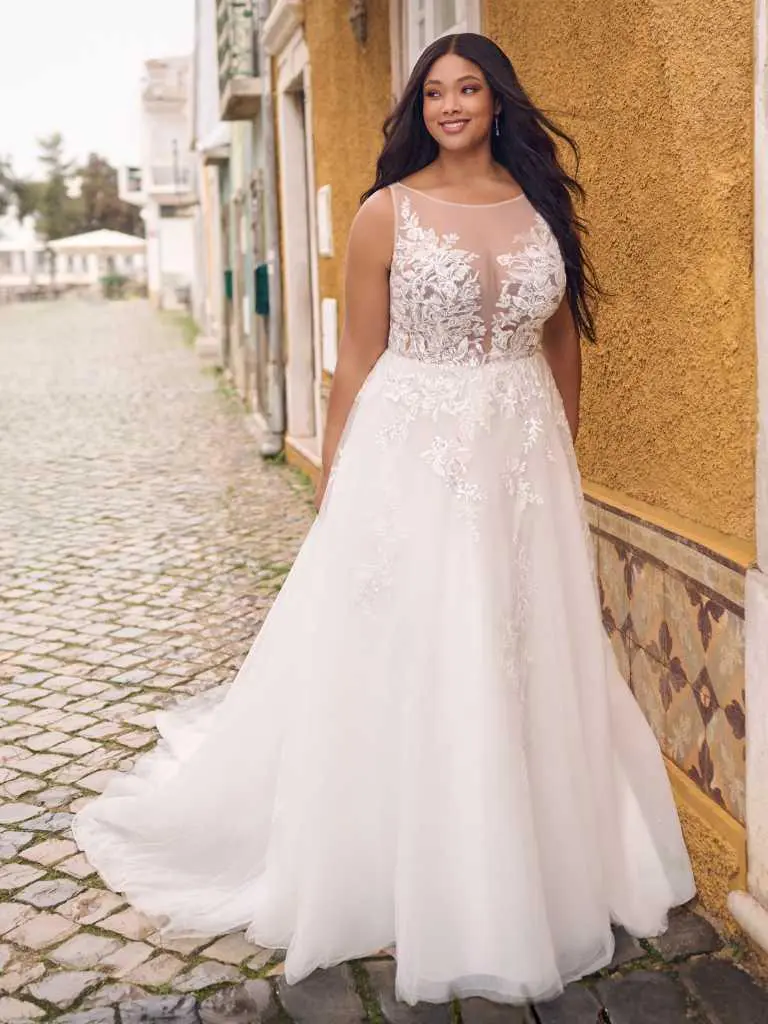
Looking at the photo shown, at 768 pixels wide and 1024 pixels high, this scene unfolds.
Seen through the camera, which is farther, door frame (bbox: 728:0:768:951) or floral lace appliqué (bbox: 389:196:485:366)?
floral lace appliqué (bbox: 389:196:485:366)

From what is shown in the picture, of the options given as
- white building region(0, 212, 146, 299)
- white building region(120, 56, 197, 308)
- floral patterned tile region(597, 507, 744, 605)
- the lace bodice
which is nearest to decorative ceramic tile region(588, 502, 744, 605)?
floral patterned tile region(597, 507, 744, 605)

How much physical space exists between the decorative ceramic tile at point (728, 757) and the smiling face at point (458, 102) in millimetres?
1508

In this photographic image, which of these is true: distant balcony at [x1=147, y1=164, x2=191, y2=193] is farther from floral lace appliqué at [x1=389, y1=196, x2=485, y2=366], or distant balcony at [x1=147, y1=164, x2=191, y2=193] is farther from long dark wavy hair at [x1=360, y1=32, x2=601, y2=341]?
floral lace appliqué at [x1=389, y1=196, x2=485, y2=366]

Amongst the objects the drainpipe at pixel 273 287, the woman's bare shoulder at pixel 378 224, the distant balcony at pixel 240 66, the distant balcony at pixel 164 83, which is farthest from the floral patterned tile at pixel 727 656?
the distant balcony at pixel 164 83

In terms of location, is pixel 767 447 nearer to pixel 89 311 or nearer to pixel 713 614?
pixel 713 614

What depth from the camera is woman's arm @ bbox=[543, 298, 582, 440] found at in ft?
10.4

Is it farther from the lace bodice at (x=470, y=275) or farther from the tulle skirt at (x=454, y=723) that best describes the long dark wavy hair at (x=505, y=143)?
the tulle skirt at (x=454, y=723)

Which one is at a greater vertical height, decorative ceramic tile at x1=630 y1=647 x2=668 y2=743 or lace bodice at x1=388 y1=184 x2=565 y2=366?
lace bodice at x1=388 y1=184 x2=565 y2=366

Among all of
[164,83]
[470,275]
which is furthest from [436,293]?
[164,83]

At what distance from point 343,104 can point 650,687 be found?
603cm

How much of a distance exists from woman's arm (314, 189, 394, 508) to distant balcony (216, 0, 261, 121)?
10.1m

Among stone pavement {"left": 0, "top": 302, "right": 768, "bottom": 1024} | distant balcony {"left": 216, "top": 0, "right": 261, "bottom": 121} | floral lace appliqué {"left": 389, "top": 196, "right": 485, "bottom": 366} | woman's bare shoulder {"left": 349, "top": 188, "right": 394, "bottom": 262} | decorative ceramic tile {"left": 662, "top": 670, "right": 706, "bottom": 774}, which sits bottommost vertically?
stone pavement {"left": 0, "top": 302, "right": 768, "bottom": 1024}

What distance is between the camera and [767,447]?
277cm

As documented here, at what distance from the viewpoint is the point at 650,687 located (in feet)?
11.7
